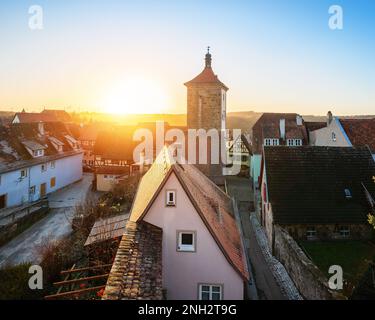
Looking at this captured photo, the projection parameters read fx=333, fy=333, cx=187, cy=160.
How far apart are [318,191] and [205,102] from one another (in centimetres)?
1650

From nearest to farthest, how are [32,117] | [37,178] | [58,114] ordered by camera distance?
[37,178]
[32,117]
[58,114]

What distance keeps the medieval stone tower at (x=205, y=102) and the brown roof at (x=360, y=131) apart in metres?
12.1

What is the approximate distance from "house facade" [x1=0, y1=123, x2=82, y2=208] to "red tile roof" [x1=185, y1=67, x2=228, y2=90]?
17.7m

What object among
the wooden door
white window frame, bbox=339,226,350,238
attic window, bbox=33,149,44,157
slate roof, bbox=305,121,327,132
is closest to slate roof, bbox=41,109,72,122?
attic window, bbox=33,149,44,157

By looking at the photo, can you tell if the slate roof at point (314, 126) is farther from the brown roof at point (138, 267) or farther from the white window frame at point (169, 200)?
the brown roof at point (138, 267)

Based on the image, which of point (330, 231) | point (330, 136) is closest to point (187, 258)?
point (330, 231)

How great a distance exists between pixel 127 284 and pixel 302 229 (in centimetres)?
1265

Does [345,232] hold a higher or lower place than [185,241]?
lower

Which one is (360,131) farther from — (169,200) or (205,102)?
(169,200)

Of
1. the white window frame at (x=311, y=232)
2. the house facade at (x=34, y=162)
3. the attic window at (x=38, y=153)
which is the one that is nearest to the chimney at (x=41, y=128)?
the house facade at (x=34, y=162)

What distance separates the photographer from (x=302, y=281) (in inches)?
566

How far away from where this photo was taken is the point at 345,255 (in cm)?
1694

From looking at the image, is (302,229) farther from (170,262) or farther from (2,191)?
(2,191)

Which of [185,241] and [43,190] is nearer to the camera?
[185,241]
